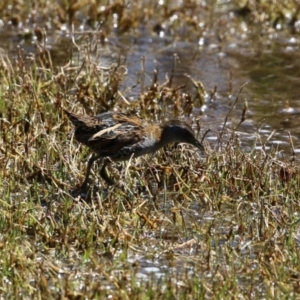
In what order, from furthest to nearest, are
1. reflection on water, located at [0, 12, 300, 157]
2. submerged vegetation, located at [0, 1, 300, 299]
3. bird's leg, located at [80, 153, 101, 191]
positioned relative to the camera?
reflection on water, located at [0, 12, 300, 157], bird's leg, located at [80, 153, 101, 191], submerged vegetation, located at [0, 1, 300, 299]

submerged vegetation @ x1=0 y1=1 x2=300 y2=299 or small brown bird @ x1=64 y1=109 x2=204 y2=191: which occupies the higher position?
small brown bird @ x1=64 y1=109 x2=204 y2=191

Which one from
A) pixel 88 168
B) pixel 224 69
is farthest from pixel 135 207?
pixel 224 69

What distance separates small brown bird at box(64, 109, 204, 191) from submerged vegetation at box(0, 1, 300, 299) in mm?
157

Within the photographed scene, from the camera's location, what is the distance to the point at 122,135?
6730 mm

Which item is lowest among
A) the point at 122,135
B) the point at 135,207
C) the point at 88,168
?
the point at 135,207

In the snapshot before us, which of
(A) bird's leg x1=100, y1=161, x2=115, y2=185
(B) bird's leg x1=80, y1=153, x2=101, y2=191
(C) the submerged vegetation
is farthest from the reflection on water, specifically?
(B) bird's leg x1=80, y1=153, x2=101, y2=191

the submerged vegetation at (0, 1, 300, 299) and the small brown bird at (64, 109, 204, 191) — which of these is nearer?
the submerged vegetation at (0, 1, 300, 299)

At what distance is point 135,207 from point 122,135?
643mm

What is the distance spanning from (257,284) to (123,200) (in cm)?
130

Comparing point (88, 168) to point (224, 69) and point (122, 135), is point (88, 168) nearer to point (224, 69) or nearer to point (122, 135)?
point (122, 135)

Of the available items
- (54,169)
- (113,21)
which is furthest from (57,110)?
(113,21)

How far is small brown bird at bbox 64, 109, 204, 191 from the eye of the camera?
6660mm

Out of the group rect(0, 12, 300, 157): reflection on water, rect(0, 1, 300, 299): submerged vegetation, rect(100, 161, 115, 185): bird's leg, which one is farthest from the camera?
rect(0, 12, 300, 157): reflection on water

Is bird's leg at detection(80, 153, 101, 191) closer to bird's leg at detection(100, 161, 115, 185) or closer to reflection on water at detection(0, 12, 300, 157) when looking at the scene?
bird's leg at detection(100, 161, 115, 185)
